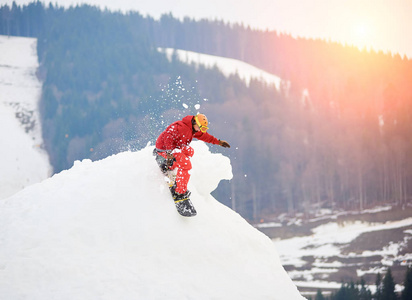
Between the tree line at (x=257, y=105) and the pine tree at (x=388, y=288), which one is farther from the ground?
the tree line at (x=257, y=105)

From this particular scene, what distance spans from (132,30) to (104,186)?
432 feet

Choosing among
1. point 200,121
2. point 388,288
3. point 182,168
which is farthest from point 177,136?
point 388,288

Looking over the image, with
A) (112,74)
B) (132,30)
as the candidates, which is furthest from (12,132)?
(132,30)

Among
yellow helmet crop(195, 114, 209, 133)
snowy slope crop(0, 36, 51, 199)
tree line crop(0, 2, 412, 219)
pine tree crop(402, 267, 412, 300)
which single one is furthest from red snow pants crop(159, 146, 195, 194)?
snowy slope crop(0, 36, 51, 199)

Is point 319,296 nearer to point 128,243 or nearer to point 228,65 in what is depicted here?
point 128,243

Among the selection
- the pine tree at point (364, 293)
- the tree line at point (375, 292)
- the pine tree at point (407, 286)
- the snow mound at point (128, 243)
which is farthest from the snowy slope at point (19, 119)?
the snow mound at point (128, 243)

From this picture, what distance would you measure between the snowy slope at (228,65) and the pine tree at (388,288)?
6749 centimetres

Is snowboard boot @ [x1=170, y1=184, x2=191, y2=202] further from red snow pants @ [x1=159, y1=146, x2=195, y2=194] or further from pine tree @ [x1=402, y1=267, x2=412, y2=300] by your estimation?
pine tree @ [x1=402, y1=267, x2=412, y2=300]

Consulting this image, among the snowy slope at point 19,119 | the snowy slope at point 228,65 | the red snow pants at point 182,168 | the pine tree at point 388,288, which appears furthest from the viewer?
the snowy slope at point 228,65

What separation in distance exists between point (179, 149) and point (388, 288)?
73161mm

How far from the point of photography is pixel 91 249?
752 centimetres

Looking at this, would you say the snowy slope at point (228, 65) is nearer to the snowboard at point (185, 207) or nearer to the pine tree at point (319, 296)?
the pine tree at point (319, 296)

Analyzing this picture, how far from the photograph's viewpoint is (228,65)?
136 metres

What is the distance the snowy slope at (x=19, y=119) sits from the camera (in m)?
85.0
